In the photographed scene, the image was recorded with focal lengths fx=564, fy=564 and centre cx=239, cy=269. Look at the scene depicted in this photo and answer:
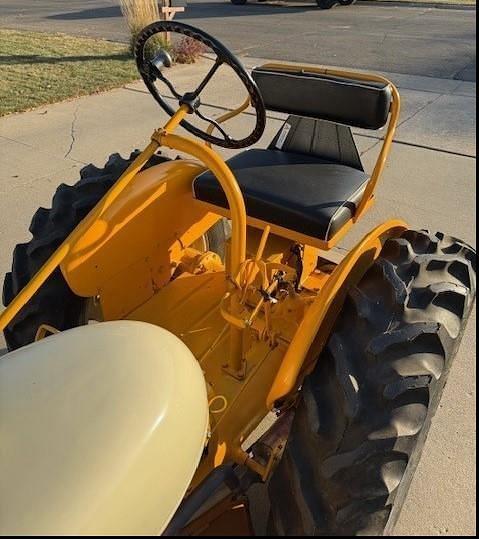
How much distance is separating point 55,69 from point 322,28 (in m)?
6.31

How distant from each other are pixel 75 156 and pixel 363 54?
5959mm

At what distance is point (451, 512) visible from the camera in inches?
77.0

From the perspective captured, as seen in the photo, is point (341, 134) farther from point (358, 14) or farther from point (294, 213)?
point (358, 14)

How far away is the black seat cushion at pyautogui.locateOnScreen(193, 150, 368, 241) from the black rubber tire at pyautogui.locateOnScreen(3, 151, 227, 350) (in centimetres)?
44

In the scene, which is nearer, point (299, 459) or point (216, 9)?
point (299, 459)

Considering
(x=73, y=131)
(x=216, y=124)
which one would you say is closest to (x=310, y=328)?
(x=216, y=124)

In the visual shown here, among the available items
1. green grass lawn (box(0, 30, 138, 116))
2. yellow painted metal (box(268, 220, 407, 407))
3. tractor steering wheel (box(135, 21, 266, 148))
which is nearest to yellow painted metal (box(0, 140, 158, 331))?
tractor steering wheel (box(135, 21, 266, 148))

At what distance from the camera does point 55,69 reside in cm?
775

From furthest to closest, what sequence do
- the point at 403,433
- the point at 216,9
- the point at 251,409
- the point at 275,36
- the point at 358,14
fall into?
the point at 216,9
the point at 358,14
the point at 275,36
the point at 251,409
the point at 403,433

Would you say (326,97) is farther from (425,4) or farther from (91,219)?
(425,4)

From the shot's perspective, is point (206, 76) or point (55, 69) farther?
point (55, 69)

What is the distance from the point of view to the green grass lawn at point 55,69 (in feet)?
21.5

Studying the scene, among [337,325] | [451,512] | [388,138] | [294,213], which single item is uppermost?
[388,138]

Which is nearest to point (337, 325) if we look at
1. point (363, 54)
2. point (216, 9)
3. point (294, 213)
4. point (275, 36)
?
point (294, 213)
